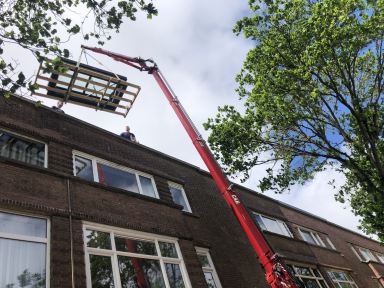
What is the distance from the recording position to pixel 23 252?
6.93 m

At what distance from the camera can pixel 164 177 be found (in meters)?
13.3

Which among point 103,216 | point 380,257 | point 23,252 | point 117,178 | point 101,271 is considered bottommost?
point 101,271

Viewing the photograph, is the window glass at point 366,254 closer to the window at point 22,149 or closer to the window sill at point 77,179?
the window sill at point 77,179

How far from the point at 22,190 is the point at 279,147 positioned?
10.8 metres

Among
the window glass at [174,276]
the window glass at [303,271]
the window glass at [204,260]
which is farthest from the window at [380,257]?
the window glass at [174,276]

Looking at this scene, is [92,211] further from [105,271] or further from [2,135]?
[2,135]

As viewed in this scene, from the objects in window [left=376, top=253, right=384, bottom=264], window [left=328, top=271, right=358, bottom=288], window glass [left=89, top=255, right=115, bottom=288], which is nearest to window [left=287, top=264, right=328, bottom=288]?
window [left=328, top=271, right=358, bottom=288]

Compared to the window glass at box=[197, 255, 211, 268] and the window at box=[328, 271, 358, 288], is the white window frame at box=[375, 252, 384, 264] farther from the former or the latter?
the window glass at box=[197, 255, 211, 268]

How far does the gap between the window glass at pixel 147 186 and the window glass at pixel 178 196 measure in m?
1.35

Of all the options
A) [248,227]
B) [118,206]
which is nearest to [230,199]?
[248,227]

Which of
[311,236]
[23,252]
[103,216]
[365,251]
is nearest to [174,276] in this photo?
[103,216]

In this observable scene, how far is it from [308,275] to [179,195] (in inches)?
323

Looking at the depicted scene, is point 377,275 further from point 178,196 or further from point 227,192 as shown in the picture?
point 227,192

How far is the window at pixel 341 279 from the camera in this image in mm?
18922
